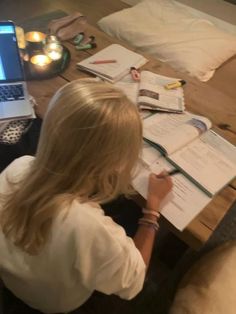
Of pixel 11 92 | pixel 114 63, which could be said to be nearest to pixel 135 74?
pixel 114 63

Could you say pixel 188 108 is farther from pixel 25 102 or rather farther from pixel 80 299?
pixel 80 299

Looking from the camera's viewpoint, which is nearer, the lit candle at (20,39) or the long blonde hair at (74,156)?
the long blonde hair at (74,156)

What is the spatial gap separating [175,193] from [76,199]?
34 cm

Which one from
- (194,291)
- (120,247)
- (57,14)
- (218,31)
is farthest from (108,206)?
(57,14)

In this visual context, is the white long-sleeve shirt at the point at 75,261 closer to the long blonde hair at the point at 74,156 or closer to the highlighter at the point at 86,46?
the long blonde hair at the point at 74,156

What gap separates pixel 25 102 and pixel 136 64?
499 millimetres

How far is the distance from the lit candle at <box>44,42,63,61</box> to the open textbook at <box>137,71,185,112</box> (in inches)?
14.1

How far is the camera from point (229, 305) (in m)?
1.02

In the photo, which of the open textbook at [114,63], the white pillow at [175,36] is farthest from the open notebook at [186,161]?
the white pillow at [175,36]

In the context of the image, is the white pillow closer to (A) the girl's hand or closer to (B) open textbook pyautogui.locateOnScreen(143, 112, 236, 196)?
(B) open textbook pyautogui.locateOnScreen(143, 112, 236, 196)

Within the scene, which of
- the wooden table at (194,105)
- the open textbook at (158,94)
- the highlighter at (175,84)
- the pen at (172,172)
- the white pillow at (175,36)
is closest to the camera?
the wooden table at (194,105)

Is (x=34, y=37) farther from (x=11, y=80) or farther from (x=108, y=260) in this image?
(x=108, y=260)

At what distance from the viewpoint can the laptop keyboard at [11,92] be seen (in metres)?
1.34

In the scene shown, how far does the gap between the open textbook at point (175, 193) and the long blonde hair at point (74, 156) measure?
0.19m
